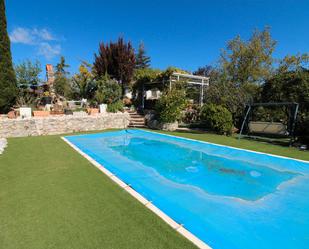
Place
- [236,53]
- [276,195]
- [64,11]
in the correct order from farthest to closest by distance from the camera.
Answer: [236,53]
[64,11]
[276,195]

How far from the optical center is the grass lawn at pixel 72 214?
8.51ft

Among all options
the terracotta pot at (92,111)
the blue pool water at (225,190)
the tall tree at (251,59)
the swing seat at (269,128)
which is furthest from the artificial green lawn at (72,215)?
the tall tree at (251,59)

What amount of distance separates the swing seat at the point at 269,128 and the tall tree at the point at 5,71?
15953 mm

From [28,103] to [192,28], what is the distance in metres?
20.8

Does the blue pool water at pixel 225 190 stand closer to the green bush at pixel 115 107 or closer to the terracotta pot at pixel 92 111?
the terracotta pot at pixel 92 111

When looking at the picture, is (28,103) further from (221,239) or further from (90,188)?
(221,239)

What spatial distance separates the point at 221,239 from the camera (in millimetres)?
2938

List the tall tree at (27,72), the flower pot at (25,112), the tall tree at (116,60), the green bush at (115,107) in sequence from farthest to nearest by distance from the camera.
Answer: the tall tree at (116,60) < the green bush at (115,107) < the tall tree at (27,72) < the flower pot at (25,112)

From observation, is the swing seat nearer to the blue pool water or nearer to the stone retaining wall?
the blue pool water

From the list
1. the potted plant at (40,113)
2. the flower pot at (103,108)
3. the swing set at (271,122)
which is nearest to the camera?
the swing set at (271,122)

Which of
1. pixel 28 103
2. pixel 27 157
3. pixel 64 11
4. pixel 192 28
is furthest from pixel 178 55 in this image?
pixel 27 157

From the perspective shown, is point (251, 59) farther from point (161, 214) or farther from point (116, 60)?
point (161, 214)

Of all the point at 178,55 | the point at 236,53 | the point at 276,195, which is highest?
the point at 178,55

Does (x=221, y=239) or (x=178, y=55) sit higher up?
(x=178, y=55)
